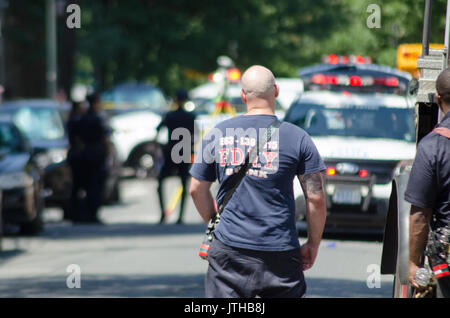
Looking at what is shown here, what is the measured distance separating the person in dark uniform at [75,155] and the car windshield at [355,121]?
428 cm

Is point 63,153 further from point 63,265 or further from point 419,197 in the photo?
point 419,197

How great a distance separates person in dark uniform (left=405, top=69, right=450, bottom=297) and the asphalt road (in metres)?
3.37

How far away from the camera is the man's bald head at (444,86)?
16.5 feet

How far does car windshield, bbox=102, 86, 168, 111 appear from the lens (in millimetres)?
28891

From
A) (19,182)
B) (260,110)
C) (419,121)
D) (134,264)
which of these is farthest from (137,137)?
(260,110)

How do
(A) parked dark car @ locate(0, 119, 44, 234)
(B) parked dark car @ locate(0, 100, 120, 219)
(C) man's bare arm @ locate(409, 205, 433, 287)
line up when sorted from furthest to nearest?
(B) parked dark car @ locate(0, 100, 120, 219)
(A) parked dark car @ locate(0, 119, 44, 234)
(C) man's bare arm @ locate(409, 205, 433, 287)

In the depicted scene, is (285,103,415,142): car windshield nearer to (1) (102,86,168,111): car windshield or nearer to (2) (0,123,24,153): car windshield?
(2) (0,123,24,153): car windshield

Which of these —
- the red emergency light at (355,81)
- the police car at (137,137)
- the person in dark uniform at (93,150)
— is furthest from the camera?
the police car at (137,137)

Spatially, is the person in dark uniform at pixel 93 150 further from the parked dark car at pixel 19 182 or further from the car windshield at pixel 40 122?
the car windshield at pixel 40 122

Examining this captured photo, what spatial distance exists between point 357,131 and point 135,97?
1803 cm

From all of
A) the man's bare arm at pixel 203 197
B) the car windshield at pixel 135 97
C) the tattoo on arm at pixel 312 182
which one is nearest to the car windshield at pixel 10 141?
the man's bare arm at pixel 203 197

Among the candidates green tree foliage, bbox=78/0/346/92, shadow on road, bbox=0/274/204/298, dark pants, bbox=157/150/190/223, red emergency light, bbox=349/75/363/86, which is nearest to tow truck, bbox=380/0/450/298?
shadow on road, bbox=0/274/204/298
